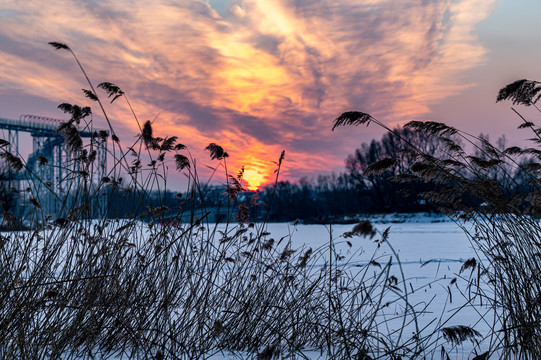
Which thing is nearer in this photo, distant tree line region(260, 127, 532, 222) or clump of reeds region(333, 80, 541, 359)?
clump of reeds region(333, 80, 541, 359)

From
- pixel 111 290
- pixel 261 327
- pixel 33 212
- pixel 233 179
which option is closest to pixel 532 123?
pixel 233 179

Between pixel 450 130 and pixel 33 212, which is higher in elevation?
pixel 450 130

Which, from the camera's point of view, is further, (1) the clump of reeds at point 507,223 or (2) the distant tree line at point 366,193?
(2) the distant tree line at point 366,193

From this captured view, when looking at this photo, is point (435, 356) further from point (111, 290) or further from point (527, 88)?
point (111, 290)

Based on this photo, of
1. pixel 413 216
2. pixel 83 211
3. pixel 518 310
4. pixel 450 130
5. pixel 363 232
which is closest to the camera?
pixel 363 232

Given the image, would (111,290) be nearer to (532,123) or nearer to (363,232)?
(363,232)

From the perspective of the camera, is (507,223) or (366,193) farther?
(366,193)

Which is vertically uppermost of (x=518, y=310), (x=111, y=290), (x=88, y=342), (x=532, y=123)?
(x=532, y=123)

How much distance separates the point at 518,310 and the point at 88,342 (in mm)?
3031

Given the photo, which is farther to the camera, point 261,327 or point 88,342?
point 261,327

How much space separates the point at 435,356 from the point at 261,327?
1.40 m

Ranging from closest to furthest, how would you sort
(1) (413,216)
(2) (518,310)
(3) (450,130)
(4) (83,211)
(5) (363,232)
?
Answer: (5) (363,232) < (2) (518,310) < (3) (450,130) < (4) (83,211) < (1) (413,216)

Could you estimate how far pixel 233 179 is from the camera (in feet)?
13.4

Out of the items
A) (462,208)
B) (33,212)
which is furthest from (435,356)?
(33,212)
